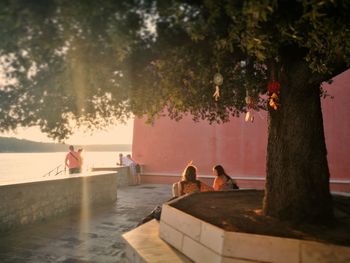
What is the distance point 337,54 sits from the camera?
16.5 ft

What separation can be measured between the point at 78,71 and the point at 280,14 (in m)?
2.42

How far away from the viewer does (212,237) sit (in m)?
5.02

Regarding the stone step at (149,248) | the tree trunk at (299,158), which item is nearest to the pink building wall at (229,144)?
the tree trunk at (299,158)

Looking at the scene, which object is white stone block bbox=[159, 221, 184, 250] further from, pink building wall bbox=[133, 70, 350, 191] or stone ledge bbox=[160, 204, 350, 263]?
pink building wall bbox=[133, 70, 350, 191]

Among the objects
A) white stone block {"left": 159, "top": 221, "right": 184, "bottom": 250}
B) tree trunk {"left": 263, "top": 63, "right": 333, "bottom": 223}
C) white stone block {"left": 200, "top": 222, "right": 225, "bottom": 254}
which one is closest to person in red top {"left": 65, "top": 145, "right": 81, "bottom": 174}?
white stone block {"left": 159, "top": 221, "right": 184, "bottom": 250}

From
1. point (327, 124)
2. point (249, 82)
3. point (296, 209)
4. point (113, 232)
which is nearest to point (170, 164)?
point (327, 124)

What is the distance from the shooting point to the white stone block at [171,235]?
19.3ft

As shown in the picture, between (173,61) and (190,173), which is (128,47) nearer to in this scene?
(173,61)

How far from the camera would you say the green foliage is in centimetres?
379

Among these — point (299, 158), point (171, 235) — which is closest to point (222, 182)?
point (171, 235)

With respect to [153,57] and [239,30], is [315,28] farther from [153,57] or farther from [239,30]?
[153,57]

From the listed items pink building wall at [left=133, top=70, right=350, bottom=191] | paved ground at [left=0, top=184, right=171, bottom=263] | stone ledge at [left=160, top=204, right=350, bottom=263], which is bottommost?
paved ground at [left=0, top=184, right=171, bottom=263]

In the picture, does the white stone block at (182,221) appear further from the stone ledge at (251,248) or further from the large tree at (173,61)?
the large tree at (173,61)

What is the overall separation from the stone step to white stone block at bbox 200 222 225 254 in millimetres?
473
